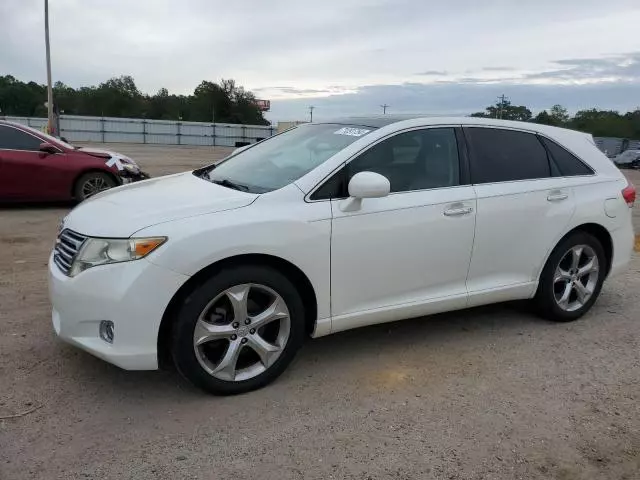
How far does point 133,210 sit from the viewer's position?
344cm

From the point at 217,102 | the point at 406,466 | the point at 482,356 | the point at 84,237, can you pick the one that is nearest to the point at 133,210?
the point at 84,237

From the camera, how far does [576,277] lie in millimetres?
4812

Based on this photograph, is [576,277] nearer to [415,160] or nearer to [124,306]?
[415,160]

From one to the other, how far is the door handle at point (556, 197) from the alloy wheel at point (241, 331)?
7.58 feet

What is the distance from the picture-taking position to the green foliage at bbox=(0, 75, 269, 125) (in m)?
86.6

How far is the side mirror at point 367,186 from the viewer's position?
11.6ft

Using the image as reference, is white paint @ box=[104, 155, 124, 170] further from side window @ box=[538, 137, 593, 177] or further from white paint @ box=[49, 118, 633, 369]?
side window @ box=[538, 137, 593, 177]

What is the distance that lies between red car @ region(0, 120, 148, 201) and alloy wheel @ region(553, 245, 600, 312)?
7.59 m

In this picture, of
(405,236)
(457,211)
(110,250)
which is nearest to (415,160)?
(457,211)

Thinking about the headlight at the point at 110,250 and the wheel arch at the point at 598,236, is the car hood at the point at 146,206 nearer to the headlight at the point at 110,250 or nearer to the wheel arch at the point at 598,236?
the headlight at the point at 110,250

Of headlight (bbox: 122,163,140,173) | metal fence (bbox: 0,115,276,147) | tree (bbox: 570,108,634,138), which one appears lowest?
headlight (bbox: 122,163,140,173)

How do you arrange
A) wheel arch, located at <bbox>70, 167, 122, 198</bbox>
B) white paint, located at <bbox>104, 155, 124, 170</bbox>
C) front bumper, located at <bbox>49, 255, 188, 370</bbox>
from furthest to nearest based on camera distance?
white paint, located at <bbox>104, 155, 124, 170</bbox> → wheel arch, located at <bbox>70, 167, 122, 198</bbox> → front bumper, located at <bbox>49, 255, 188, 370</bbox>

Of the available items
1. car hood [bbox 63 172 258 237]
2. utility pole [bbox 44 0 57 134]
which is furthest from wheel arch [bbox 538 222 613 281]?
utility pole [bbox 44 0 57 134]

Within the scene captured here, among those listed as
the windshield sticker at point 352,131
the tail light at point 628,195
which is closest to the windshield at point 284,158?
the windshield sticker at point 352,131
